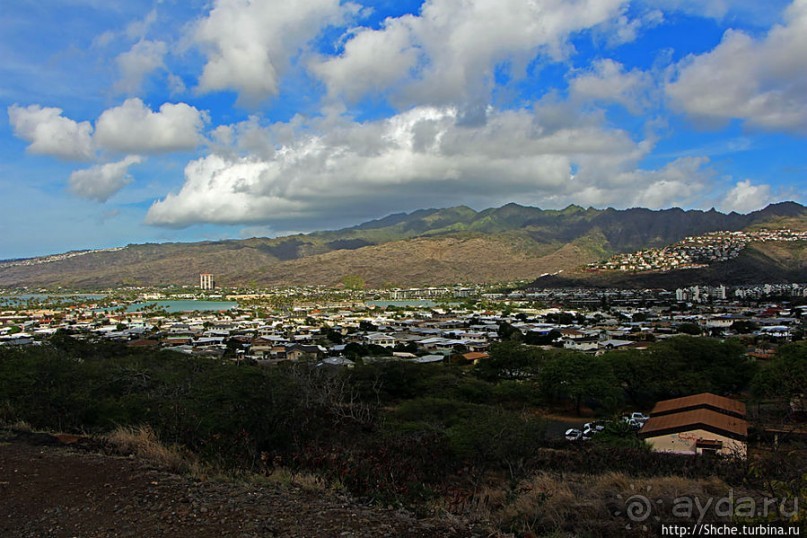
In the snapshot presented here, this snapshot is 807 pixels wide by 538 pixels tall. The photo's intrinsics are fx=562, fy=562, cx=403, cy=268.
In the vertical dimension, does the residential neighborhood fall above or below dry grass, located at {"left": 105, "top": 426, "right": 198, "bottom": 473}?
below

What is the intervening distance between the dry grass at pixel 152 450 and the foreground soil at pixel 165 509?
246mm

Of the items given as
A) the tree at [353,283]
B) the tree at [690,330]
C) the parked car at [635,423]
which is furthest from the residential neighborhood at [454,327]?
the tree at [353,283]

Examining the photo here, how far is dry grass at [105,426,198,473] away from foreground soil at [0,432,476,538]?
246 millimetres

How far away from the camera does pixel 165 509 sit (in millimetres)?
4199

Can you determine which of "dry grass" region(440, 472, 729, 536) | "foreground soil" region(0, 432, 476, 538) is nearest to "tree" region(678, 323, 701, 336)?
"dry grass" region(440, 472, 729, 536)

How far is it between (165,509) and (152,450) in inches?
71.6

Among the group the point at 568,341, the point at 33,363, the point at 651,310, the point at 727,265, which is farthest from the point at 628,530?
the point at 727,265

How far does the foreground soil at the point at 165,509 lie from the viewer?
3.89 m

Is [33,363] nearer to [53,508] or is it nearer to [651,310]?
[53,508]

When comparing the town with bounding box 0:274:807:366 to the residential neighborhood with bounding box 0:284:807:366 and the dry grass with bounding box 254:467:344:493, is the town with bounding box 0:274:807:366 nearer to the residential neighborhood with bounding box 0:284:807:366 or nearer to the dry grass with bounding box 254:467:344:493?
the residential neighborhood with bounding box 0:284:807:366

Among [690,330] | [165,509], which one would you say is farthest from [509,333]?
[165,509]

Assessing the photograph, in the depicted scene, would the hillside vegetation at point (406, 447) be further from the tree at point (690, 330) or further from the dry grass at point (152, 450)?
the tree at point (690, 330)

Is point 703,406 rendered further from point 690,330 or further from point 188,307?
point 188,307

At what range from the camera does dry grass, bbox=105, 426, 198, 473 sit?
210 inches
